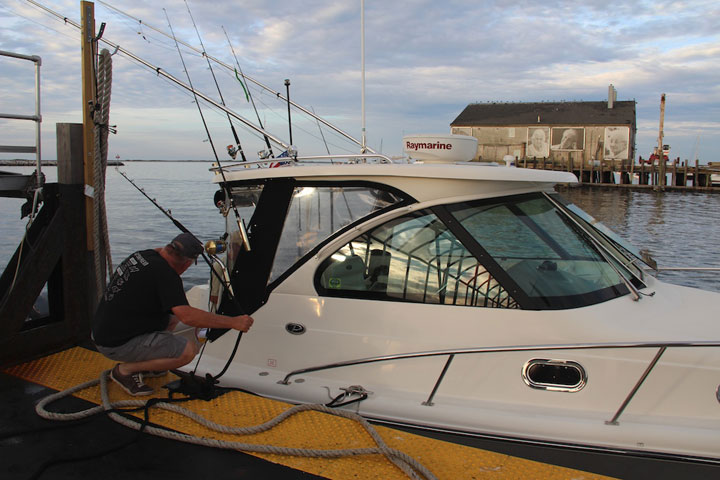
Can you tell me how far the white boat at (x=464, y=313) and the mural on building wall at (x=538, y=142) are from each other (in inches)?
1806

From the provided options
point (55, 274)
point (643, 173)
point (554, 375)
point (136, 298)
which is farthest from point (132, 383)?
point (643, 173)

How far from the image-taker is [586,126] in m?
A: 45.3

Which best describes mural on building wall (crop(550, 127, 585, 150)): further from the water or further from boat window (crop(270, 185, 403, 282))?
boat window (crop(270, 185, 403, 282))

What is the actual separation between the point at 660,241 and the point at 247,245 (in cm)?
1799

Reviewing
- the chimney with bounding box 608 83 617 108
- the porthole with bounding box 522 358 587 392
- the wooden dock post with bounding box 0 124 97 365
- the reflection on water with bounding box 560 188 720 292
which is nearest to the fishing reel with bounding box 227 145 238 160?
the wooden dock post with bounding box 0 124 97 365

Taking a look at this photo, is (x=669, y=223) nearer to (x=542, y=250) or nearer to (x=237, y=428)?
(x=542, y=250)

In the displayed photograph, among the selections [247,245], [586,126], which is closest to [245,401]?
[247,245]

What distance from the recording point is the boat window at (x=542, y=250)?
3139 millimetres

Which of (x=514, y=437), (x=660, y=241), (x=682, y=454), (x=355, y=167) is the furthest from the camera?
(x=660, y=241)

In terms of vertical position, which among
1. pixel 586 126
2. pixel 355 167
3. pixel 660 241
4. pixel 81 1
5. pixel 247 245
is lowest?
pixel 660 241

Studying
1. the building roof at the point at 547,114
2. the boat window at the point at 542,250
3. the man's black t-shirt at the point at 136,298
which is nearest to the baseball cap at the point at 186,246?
the man's black t-shirt at the point at 136,298

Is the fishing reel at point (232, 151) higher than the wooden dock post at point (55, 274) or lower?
higher

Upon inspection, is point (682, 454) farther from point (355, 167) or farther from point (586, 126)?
point (586, 126)

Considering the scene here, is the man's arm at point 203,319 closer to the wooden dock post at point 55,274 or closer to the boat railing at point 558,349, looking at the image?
the boat railing at point 558,349
